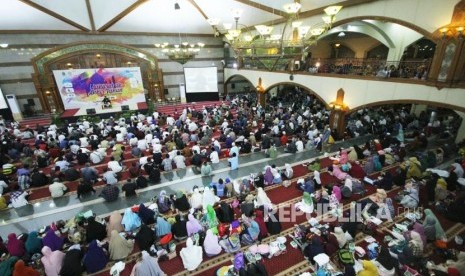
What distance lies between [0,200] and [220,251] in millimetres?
5833

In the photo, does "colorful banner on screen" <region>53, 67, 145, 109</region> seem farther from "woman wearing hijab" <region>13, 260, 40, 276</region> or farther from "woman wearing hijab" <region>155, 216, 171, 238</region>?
"woman wearing hijab" <region>13, 260, 40, 276</region>

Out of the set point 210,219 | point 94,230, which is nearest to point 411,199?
point 210,219

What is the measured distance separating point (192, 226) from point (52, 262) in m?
2.37

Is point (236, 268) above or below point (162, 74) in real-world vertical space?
below

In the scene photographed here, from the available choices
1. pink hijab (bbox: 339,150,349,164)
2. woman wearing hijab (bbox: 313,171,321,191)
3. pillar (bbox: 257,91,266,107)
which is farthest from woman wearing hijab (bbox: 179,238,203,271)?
pillar (bbox: 257,91,266,107)

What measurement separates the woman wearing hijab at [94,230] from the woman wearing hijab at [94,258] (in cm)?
58

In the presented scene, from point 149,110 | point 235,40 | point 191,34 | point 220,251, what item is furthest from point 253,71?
point 220,251

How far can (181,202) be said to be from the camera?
5523 mm

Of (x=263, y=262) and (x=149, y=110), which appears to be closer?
(x=263, y=262)

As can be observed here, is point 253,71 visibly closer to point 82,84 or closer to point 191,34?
point 191,34

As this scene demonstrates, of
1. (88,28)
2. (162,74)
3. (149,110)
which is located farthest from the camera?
(162,74)

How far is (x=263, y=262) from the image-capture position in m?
4.36


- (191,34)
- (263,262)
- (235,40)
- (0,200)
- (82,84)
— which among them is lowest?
(263,262)

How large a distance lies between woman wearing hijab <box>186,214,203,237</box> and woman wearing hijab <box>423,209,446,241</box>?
443 centimetres
